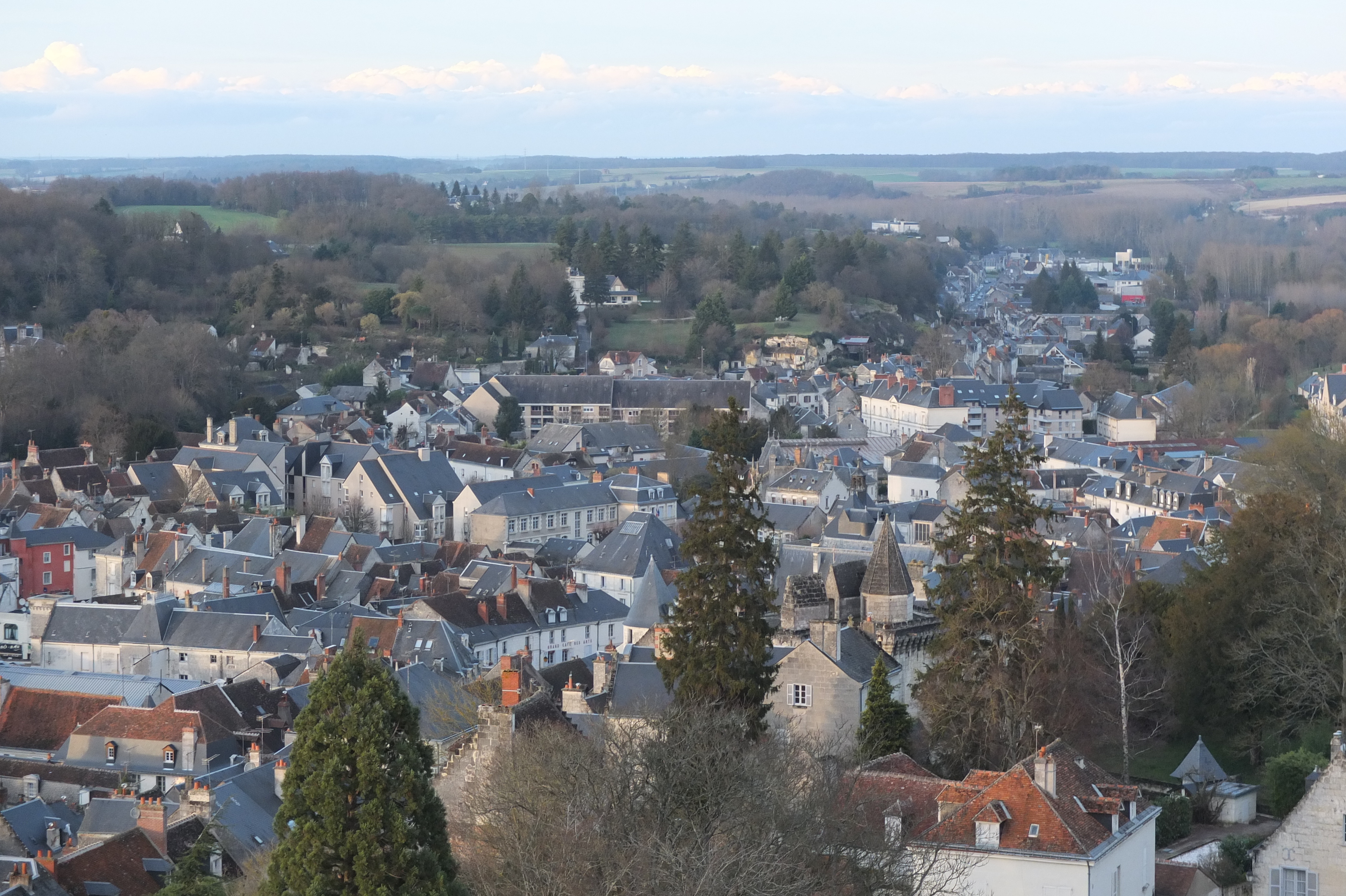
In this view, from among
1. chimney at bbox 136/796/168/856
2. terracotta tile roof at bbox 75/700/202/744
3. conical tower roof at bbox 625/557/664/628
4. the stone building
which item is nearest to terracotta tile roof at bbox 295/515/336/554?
conical tower roof at bbox 625/557/664/628

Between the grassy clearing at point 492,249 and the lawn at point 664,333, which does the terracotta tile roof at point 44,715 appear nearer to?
the lawn at point 664,333

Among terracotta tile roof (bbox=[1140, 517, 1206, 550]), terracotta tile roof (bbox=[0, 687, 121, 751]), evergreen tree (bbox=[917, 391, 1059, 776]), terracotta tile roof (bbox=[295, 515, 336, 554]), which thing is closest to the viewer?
evergreen tree (bbox=[917, 391, 1059, 776])

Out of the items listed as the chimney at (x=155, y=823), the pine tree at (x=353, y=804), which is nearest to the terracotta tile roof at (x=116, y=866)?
the chimney at (x=155, y=823)

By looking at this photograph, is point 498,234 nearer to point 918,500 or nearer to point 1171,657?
point 918,500

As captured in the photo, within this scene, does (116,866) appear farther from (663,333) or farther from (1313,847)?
(663,333)

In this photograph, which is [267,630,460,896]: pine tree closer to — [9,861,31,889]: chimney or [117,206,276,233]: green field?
[9,861,31,889]: chimney

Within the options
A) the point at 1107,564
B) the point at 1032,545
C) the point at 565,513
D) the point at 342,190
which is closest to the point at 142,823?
the point at 1032,545
